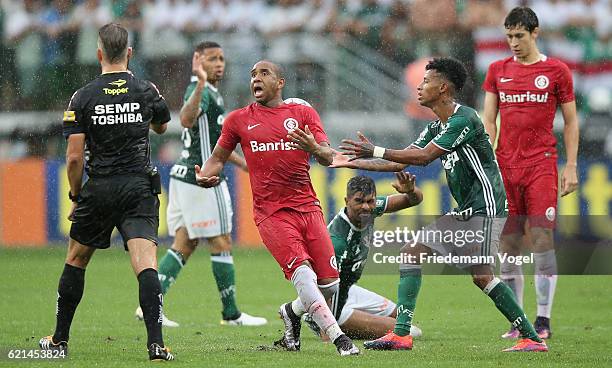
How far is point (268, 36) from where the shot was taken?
1720 centimetres

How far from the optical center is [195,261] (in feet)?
50.5

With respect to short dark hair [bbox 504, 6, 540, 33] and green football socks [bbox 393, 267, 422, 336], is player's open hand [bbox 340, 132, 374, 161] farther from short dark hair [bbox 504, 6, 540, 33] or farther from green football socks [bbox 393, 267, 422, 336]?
short dark hair [bbox 504, 6, 540, 33]

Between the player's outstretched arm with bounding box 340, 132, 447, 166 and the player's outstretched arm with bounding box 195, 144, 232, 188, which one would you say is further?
the player's outstretched arm with bounding box 195, 144, 232, 188

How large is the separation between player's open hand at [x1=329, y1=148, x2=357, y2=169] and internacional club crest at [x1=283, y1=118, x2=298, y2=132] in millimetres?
360

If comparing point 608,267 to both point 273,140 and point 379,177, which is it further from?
point 379,177

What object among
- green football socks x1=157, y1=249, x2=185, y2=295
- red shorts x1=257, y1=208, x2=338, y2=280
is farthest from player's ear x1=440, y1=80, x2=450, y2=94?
green football socks x1=157, y1=249, x2=185, y2=295

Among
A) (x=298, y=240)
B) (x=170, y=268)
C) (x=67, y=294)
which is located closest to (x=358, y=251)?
(x=298, y=240)

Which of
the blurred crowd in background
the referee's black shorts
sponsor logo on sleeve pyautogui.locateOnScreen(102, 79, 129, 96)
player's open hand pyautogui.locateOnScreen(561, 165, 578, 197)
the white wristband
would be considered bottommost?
the referee's black shorts

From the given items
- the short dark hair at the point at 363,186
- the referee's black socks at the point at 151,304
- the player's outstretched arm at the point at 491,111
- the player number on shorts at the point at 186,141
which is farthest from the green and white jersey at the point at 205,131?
the referee's black socks at the point at 151,304

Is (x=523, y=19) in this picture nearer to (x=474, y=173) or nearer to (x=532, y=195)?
(x=532, y=195)

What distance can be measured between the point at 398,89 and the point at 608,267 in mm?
7532

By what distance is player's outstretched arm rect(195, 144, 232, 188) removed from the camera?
25.6 ft

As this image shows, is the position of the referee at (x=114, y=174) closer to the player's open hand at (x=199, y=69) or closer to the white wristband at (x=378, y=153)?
the white wristband at (x=378, y=153)

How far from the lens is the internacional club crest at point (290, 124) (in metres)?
7.83
